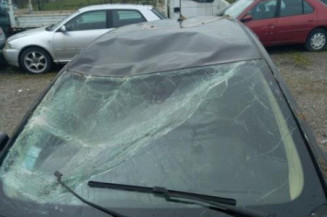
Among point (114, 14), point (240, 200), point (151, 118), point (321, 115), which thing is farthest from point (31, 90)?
point (240, 200)

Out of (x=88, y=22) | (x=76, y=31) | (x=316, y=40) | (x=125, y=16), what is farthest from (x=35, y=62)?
(x=316, y=40)

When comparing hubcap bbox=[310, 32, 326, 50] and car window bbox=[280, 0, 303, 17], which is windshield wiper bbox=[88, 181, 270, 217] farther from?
hubcap bbox=[310, 32, 326, 50]

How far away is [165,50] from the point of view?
2412mm

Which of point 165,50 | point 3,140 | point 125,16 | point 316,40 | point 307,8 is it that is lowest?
point 316,40

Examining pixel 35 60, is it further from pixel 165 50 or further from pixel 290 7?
pixel 165 50

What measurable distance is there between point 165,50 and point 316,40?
9.00 meters

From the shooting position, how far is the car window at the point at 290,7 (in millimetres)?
10023

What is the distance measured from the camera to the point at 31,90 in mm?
8000

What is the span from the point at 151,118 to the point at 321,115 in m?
4.54

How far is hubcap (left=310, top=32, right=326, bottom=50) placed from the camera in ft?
34.1

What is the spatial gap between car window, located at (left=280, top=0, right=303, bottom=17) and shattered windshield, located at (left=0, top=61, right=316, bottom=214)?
8.51 meters

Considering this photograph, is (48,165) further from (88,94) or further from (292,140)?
(292,140)

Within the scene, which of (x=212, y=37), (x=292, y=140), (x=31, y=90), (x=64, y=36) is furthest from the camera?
(x=64, y=36)

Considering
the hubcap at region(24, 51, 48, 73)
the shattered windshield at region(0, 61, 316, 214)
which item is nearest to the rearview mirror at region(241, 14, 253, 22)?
the hubcap at region(24, 51, 48, 73)
